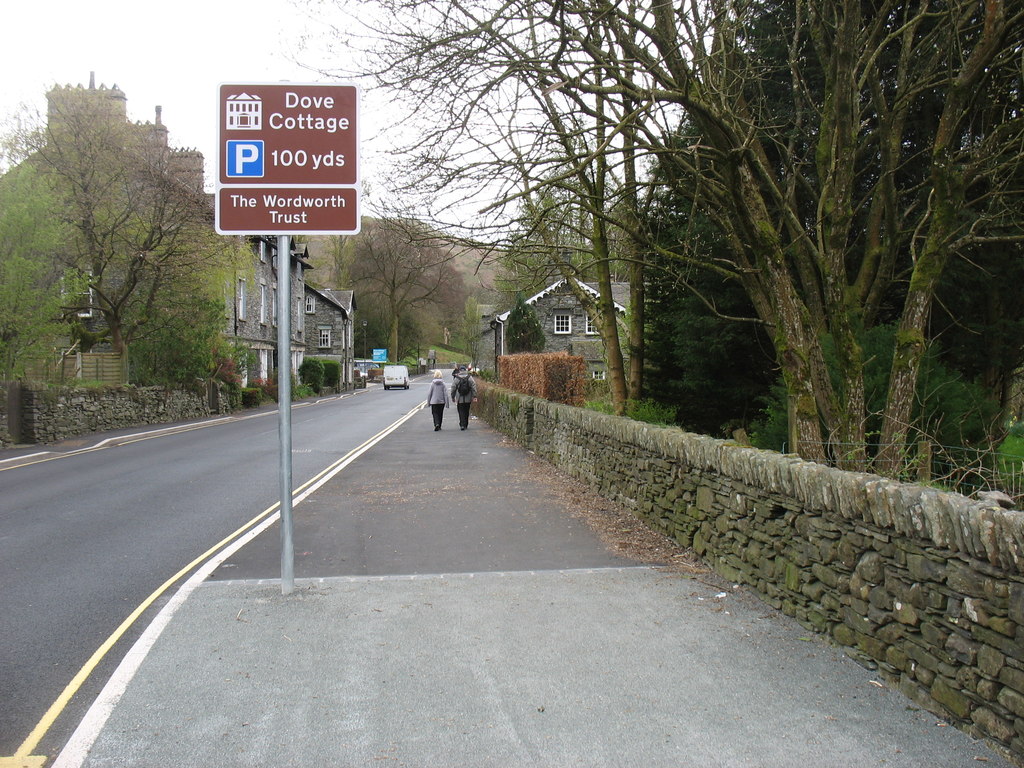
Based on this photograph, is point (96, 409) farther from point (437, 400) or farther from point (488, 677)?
point (488, 677)

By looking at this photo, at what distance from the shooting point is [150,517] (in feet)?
32.2

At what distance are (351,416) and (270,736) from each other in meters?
27.3

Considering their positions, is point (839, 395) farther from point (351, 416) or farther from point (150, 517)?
point (351, 416)

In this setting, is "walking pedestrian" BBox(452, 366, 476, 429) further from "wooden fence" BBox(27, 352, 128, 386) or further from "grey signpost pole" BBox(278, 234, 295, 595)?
"grey signpost pole" BBox(278, 234, 295, 595)

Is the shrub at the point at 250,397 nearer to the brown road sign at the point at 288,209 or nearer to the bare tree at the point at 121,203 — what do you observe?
the bare tree at the point at 121,203

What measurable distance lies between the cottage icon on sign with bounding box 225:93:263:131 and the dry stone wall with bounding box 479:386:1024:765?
446 centimetres

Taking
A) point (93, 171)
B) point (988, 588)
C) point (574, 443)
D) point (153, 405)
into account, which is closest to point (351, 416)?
point (153, 405)

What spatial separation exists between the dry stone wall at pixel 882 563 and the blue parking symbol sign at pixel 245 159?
14.0 ft

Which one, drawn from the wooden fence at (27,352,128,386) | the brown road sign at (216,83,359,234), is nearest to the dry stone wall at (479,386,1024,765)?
the brown road sign at (216,83,359,234)

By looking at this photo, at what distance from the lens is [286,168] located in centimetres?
640

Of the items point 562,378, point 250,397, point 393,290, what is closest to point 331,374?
point 250,397

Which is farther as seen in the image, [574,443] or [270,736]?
[574,443]

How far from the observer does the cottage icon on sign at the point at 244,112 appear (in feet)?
20.8

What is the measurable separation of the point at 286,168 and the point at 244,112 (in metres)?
0.53
